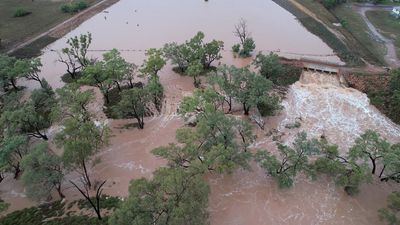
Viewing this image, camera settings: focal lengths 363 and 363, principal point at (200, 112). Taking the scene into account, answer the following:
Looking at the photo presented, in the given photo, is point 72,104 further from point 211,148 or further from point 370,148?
point 370,148

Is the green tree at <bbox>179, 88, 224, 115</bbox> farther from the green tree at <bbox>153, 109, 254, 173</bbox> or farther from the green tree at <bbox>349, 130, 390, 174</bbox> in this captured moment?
the green tree at <bbox>349, 130, 390, 174</bbox>

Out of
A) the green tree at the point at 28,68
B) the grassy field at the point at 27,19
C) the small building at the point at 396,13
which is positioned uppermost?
the grassy field at the point at 27,19

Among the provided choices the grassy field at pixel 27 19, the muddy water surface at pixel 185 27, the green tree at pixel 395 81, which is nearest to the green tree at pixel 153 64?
the muddy water surface at pixel 185 27

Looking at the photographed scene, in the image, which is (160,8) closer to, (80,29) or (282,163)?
(80,29)

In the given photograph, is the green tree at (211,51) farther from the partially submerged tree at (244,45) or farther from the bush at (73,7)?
the bush at (73,7)

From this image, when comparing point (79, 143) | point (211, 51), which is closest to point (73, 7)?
point (211, 51)

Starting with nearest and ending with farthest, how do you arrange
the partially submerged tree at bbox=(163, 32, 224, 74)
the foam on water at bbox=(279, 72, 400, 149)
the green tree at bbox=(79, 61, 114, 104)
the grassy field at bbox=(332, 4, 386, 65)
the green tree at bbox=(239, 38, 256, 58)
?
the foam on water at bbox=(279, 72, 400, 149), the green tree at bbox=(79, 61, 114, 104), the partially submerged tree at bbox=(163, 32, 224, 74), the grassy field at bbox=(332, 4, 386, 65), the green tree at bbox=(239, 38, 256, 58)

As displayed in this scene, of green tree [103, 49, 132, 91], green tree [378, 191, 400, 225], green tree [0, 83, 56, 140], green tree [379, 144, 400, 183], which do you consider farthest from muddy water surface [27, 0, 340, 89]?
green tree [378, 191, 400, 225]
